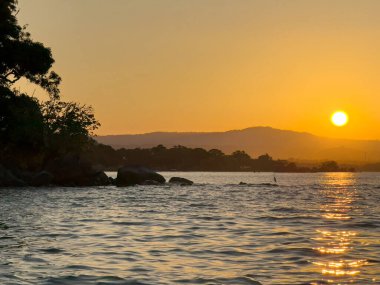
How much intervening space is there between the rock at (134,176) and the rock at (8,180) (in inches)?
507

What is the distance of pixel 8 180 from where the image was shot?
2232 inches

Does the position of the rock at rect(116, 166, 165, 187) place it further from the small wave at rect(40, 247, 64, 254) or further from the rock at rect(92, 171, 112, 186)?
the small wave at rect(40, 247, 64, 254)

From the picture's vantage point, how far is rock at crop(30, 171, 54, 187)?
6092cm

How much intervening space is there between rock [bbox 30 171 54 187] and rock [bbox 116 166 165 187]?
28.2ft

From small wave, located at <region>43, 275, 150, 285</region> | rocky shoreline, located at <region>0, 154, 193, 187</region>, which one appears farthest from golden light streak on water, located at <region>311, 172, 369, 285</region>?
→ rocky shoreline, located at <region>0, 154, 193, 187</region>

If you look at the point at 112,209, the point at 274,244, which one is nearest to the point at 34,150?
the point at 112,209

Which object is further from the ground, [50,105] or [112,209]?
[50,105]

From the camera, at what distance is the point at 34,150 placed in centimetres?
6350

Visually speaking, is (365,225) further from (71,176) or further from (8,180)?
(71,176)

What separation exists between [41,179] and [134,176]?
12.3 m

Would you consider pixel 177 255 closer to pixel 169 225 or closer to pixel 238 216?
pixel 169 225

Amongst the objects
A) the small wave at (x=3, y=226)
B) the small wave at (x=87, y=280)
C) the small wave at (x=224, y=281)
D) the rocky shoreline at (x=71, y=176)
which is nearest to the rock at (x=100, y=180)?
the rocky shoreline at (x=71, y=176)

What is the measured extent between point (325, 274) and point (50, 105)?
60602mm

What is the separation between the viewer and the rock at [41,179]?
60925 mm
